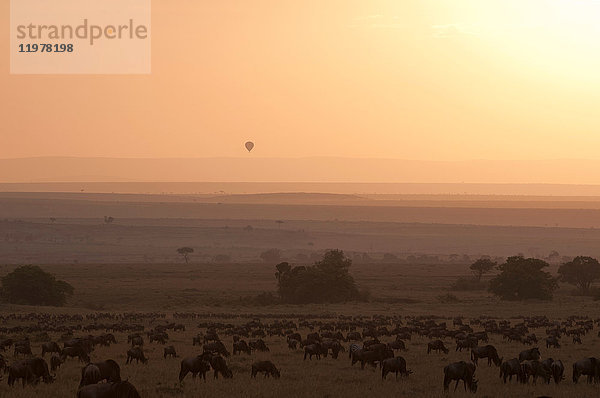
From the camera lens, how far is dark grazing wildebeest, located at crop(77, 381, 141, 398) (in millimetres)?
19953

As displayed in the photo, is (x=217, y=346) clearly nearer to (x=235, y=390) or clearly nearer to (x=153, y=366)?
(x=153, y=366)

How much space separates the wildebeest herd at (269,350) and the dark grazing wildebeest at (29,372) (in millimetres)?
30

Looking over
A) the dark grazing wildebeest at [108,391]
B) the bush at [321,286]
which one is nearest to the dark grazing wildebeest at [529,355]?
the dark grazing wildebeest at [108,391]

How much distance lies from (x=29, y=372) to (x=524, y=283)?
65796 millimetres

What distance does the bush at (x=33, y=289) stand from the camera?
77875 millimetres

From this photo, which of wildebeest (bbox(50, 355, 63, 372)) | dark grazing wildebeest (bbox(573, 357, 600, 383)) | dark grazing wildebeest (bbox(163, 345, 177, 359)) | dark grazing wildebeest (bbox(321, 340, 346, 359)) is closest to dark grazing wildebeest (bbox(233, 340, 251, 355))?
dark grazing wildebeest (bbox(163, 345, 177, 359))

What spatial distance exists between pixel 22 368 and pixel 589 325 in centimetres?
3520

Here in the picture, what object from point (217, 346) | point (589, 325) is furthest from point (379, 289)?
point (217, 346)

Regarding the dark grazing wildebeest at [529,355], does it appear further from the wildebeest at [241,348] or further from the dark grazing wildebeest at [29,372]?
the dark grazing wildebeest at [29,372]

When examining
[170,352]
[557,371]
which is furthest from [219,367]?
[557,371]

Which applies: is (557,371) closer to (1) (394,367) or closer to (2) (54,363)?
(1) (394,367)

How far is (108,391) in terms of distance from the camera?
20031 millimetres

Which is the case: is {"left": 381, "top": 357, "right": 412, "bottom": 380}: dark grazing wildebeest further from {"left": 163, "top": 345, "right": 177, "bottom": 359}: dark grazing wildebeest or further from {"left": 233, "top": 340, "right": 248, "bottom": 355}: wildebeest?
{"left": 163, "top": 345, "right": 177, "bottom": 359}: dark grazing wildebeest

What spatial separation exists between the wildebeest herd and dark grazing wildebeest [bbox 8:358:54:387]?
3 centimetres
